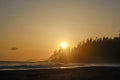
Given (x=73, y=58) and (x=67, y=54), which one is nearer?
(x=73, y=58)

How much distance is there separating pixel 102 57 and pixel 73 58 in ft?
112

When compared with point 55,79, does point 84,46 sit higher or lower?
higher

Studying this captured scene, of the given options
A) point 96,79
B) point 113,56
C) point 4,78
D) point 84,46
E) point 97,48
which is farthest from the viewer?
point 84,46

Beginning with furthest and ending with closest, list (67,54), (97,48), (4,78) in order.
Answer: (67,54), (97,48), (4,78)

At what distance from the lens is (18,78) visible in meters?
31.9

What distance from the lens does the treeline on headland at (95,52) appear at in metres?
141

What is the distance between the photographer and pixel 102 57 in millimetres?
145125

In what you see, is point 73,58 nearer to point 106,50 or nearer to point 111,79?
point 106,50

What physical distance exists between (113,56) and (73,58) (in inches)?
1635

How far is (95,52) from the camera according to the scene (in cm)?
16050

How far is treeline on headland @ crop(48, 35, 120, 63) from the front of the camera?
140625 millimetres

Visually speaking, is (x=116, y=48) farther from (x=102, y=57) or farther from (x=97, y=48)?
(x=97, y=48)

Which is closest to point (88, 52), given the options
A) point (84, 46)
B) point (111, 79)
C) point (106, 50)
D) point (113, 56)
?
point (84, 46)

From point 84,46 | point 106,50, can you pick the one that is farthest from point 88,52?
point 106,50
